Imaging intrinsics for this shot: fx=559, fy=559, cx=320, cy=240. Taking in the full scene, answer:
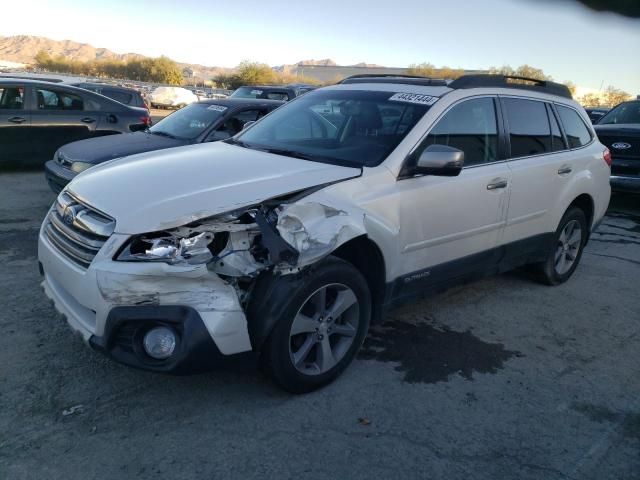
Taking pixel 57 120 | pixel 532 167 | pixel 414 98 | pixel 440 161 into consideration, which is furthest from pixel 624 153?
pixel 57 120

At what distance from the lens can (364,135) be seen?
3.92 meters

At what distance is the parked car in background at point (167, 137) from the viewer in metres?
6.46

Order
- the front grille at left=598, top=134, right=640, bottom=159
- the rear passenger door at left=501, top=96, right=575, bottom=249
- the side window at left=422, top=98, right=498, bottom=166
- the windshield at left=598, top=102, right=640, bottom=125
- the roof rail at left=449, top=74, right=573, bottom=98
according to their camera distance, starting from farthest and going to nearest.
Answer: the windshield at left=598, top=102, right=640, bottom=125 → the front grille at left=598, top=134, right=640, bottom=159 → the rear passenger door at left=501, top=96, right=575, bottom=249 → the roof rail at left=449, top=74, right=573, bottom=98 → the side window at left=422, top=98, right=498, bottom=166

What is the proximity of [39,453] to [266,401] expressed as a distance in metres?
1.15

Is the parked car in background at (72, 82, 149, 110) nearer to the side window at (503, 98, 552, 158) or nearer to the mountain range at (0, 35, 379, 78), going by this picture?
the side window at (503, 98, 552, 158)

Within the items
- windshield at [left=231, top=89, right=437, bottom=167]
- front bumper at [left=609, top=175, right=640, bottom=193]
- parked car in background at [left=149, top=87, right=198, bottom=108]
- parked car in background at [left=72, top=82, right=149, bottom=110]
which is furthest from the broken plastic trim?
parked car in background at [left=149, top=87, right=198, bottom=108]

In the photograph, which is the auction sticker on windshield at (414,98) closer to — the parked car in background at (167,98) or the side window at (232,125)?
the side window at (232,125)

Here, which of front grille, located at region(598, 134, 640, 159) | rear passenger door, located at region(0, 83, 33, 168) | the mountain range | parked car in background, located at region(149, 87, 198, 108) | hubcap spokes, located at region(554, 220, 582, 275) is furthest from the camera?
the mountain range

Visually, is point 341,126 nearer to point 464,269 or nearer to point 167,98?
point 464,269

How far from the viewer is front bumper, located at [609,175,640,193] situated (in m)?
8.93

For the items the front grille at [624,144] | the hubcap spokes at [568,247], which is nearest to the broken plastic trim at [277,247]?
the hubcap spokes at [568,247]

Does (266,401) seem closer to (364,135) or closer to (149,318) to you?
(149,318)

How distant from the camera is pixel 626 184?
899 centimetres

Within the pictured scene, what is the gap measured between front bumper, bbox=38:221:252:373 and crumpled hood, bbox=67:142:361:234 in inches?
8.6
